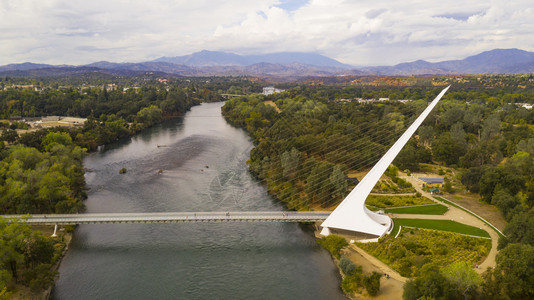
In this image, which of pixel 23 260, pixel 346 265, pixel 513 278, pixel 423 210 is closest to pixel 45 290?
pixel 23 260

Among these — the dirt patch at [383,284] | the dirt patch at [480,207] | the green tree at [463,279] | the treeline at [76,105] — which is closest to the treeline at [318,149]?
the dirt patch at [383,284]

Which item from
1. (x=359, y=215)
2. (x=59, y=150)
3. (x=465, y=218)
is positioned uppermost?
(x=59, y=150)

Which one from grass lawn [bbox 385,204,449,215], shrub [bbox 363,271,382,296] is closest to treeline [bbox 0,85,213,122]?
grass lawn [bbox 385,204,449,215]

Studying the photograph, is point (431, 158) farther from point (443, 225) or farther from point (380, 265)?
point (380, 265)

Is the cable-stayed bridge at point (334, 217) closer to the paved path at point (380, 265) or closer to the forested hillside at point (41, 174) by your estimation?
the paved path at point (380, 265)

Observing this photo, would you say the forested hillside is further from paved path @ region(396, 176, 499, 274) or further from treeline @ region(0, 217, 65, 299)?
paved path @ region(396, 176, 499, 274)
